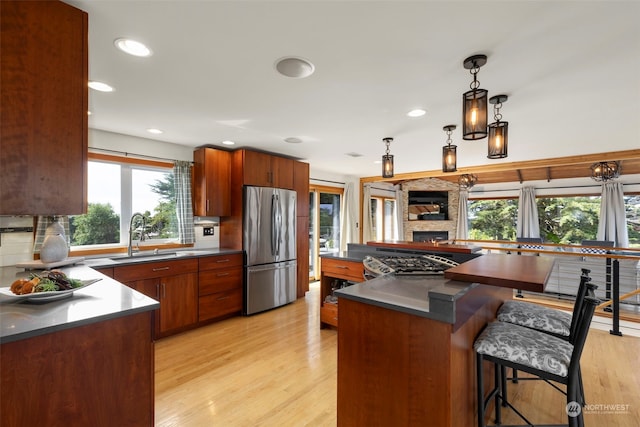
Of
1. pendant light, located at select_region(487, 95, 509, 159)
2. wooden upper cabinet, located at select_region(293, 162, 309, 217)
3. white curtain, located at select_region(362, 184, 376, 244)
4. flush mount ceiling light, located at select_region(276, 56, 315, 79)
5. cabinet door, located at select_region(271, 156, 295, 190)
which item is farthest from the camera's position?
white curtain, located at select_region(362, 184, 376, 244)

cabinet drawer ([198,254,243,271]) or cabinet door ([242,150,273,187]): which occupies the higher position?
cabinet door ([242,150,273,187])

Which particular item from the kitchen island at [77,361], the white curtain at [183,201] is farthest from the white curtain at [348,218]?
the kitchen island at [77,361]

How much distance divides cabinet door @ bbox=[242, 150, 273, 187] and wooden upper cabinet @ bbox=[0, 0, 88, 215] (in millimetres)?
2584

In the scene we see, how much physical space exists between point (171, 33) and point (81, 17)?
0.37 meters

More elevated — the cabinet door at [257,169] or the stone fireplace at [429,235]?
the cabinet door at [257,169]

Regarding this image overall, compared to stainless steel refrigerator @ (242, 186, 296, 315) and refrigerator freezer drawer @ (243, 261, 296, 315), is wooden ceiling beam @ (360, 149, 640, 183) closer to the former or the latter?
stainless steel refrigerator @ (242, 186, 296, 315)

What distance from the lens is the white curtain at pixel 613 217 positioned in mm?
6289

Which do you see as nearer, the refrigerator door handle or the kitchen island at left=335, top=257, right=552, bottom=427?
the kitchen island at left=335, top=257, right=552, bottom=427

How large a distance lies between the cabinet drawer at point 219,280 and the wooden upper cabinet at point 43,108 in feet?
7.56

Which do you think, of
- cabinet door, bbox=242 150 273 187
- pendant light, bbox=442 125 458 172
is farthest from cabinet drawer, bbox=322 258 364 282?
cabinet door, bbox=242 150 273 187

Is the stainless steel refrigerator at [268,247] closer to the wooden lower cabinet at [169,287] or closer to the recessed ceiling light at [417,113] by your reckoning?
the wooden lower cabinet at [169,287]

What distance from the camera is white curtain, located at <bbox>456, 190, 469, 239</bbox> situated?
809 cm

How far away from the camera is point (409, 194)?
8.20m

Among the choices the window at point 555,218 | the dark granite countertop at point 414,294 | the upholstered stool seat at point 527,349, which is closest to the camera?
the dark granite countertop at point 414,294
